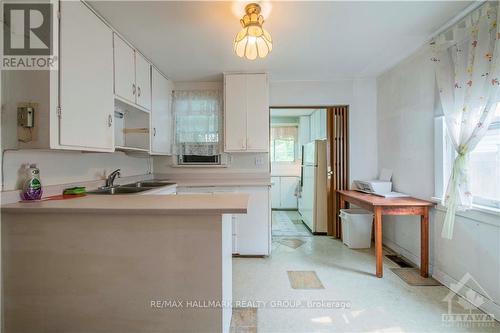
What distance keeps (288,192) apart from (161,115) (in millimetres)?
3542

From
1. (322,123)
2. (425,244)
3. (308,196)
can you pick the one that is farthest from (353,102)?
(425,244)

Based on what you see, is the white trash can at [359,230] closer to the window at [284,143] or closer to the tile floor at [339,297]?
the tile floor at [339,297]

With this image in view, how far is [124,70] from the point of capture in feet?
7.11

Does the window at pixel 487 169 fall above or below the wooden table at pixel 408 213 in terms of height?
above

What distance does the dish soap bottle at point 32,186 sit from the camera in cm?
157

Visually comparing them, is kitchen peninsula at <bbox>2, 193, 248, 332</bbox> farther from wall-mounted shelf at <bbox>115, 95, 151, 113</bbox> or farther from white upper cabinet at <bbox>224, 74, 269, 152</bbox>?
Answer: white upper cabinet at <bbox>224, 74, 269, 152</bbox>

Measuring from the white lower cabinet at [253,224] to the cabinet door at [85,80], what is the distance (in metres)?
1.33

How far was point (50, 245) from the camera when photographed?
4.60ft

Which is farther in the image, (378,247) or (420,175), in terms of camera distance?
(420,175)

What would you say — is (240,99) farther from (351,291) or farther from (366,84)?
(351,291)

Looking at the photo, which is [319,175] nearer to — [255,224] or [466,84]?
[255,224]

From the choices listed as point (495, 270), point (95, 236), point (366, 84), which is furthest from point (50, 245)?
point (366, 84)

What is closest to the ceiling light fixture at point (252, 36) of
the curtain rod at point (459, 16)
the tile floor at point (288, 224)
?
the curtain rod at point (459, 16)

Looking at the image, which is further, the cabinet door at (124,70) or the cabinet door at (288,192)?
the cabinet door at (288,192)
